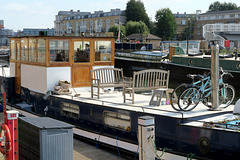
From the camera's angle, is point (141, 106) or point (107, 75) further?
point (107, 75)

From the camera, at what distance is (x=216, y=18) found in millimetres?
95500

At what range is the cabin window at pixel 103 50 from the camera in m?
12.3

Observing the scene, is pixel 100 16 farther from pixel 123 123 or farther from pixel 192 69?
pixel 123 123

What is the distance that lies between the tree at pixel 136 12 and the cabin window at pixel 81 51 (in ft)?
282

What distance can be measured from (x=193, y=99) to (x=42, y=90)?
17.9 feet

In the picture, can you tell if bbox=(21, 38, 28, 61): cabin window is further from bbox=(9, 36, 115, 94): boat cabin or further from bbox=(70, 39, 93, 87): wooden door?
bbox=(70, 39, 93, 87): wooden door

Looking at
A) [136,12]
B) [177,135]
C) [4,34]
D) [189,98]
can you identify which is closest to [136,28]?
[136,12]

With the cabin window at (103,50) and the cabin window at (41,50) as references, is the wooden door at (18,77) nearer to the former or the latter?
the cabin window at (41,50)

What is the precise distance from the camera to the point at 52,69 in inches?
458

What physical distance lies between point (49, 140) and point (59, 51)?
250 inches

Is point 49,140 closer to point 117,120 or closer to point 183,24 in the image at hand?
point 117,120

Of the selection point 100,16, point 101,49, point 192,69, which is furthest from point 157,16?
point 101,49

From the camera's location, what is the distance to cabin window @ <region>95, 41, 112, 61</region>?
1233 centimetres

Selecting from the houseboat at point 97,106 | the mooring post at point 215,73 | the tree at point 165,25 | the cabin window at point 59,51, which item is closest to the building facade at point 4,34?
the tree at point 165,25
